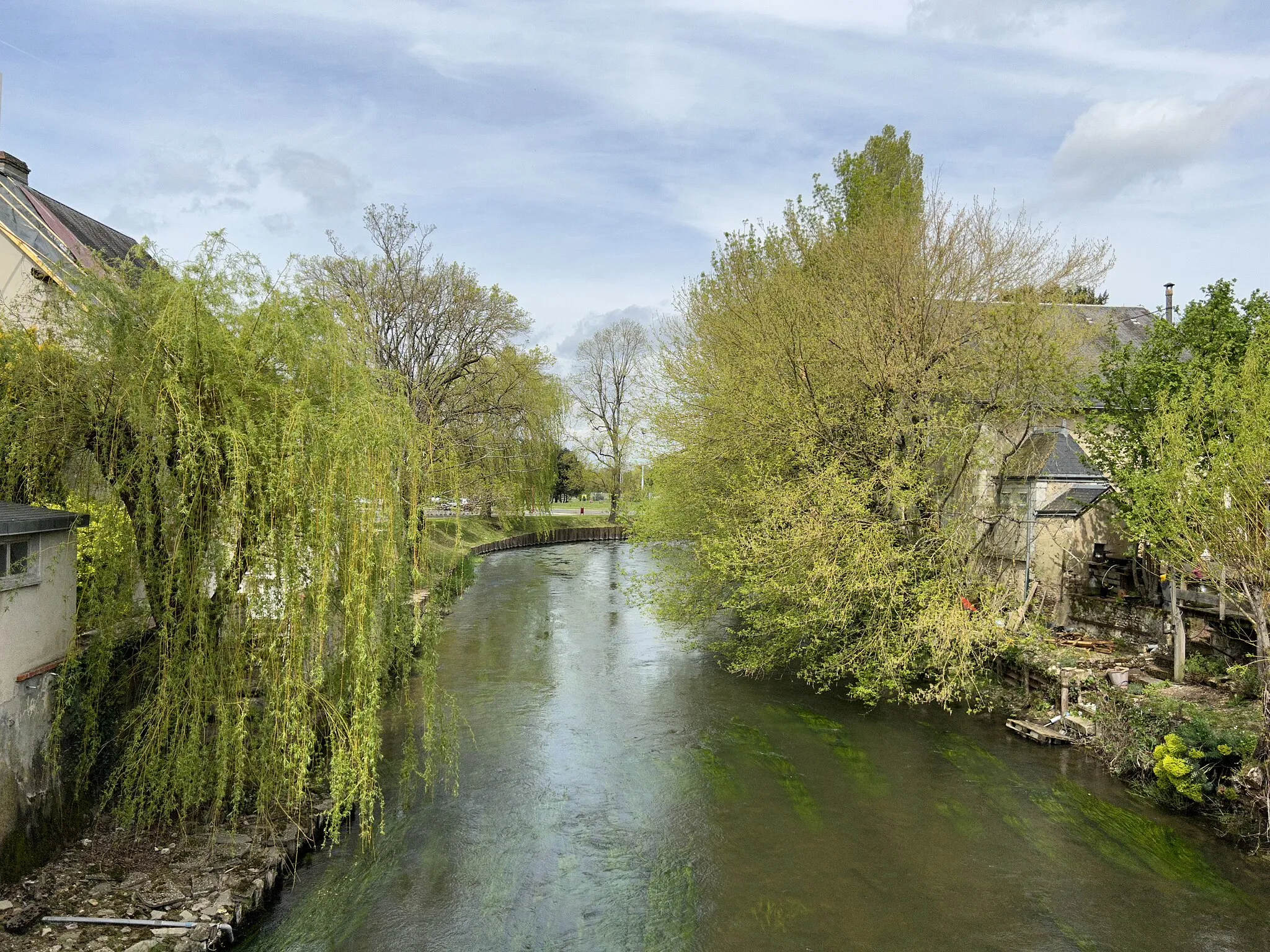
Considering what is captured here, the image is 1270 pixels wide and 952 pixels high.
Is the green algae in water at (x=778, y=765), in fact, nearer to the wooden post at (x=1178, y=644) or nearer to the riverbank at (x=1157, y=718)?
the riverbank at (x=1157, y=718)

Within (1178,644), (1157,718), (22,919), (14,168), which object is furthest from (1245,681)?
(14,168)

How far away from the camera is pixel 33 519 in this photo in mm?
6648

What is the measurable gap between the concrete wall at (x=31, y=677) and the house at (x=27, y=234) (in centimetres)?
682

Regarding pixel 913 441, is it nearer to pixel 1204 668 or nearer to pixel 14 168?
pixel 1204 668

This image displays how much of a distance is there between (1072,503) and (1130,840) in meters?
7.94

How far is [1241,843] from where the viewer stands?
8734 mm

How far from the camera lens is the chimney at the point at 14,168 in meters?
16.2

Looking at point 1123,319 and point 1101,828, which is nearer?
point 1101,828

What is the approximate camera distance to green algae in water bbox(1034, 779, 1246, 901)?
8164 millimetres

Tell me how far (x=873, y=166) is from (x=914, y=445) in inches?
471

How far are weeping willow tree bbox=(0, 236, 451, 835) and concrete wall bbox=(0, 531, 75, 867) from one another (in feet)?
0.64

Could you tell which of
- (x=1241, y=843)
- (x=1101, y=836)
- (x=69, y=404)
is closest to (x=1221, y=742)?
(x=1241, y=843)

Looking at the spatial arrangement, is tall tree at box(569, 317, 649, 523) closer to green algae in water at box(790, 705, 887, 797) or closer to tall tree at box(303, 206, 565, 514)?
tall tree at box(303, 206, 565, 514)

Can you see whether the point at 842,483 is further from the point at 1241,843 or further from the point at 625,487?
the point at 625,487
